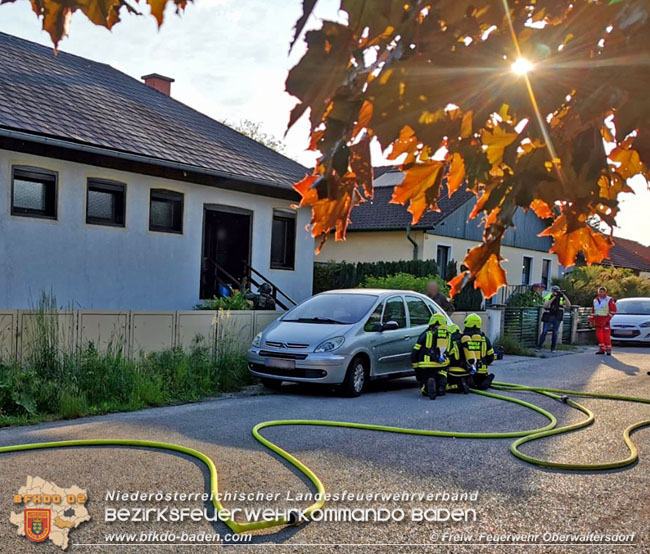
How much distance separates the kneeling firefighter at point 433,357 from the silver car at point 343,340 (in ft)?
2.40

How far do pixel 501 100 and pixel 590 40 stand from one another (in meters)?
0.30

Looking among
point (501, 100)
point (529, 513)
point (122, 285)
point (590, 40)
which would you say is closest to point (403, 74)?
point (501, 100)

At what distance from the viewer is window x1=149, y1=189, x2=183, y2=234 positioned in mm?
14445

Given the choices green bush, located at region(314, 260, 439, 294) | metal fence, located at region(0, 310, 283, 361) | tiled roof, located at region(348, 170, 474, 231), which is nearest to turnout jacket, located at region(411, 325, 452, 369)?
metal fence, located at region(0, 310, 283, 361)

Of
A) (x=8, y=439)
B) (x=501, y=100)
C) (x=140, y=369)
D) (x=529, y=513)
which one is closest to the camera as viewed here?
(x=501, y=100)

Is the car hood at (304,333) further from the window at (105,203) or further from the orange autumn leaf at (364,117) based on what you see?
the orange autumn leaf at (364,117)

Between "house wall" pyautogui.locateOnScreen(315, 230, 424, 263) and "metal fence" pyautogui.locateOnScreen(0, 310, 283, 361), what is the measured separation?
1469 centimetres

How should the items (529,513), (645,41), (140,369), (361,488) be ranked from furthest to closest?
1. (140,369)
2. (361,488)
3. (529,513)
4. (645,41)

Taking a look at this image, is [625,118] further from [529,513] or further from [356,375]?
[356,375]

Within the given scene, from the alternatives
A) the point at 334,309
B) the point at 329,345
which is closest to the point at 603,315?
the point at 334,309

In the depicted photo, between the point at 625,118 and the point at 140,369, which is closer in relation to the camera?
the point at 625,118

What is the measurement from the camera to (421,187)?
2.35m

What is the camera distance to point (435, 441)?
7.19 meters

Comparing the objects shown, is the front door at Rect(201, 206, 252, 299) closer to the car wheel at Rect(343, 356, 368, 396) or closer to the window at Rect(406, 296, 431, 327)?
the window at Rect(406, 296, 431, 327)
